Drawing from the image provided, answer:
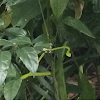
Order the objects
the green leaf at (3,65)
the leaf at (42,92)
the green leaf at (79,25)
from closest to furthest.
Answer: the green leaf at (3,65) < the green leaf at (79,25) < the leaf at (42,92)

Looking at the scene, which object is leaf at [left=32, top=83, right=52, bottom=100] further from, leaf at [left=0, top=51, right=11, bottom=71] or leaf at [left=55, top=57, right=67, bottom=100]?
leaf at [left=0, top=51, right=11, bottom=71]

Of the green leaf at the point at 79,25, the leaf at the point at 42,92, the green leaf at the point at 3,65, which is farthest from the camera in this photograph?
the leaf at the point at 42,92

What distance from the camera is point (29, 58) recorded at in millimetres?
416

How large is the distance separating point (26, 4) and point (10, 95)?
281mm

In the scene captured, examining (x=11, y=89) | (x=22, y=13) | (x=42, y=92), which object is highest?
(x=22, y=13)

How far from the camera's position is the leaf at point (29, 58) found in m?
0.41

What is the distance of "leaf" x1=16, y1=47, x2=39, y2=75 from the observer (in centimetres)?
41

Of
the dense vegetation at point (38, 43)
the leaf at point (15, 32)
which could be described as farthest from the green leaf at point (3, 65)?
the leaf at point (15, 32)

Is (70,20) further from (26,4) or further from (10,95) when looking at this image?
(10,95)

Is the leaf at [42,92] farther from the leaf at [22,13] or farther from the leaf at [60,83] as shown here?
the leaf at [22,13]

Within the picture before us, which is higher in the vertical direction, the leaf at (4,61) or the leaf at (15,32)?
the leaf at (4,61)

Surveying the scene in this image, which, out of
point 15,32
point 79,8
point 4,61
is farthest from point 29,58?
point 79,8

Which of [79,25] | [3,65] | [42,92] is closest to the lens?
[3,65]

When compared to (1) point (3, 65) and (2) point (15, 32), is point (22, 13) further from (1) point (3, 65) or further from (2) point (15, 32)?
(1) point (3, 65)
